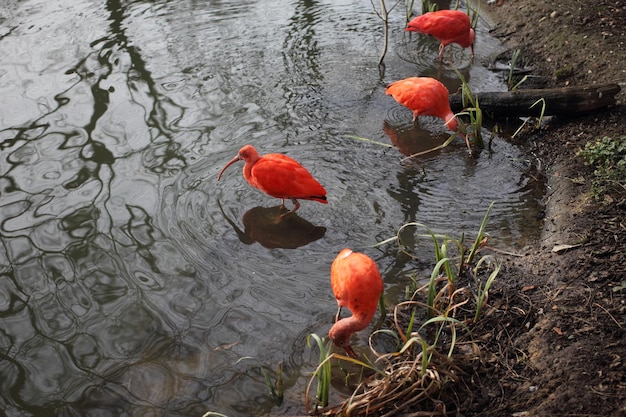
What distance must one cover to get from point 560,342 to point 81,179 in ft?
11.9

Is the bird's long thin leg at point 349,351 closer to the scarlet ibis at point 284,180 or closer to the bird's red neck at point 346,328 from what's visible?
the bird's red neck at point 346,328

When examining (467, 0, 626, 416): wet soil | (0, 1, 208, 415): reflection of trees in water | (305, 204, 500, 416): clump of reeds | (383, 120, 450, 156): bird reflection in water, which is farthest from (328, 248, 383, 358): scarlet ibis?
(383, 120, 450, 156): bird reflection in water

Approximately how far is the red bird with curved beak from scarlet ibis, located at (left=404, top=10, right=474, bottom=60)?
1130mm

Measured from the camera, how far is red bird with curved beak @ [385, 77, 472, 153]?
16.8 ft

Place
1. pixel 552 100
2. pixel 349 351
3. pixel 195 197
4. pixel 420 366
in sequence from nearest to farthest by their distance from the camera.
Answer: pixel 420 366
pixel 349 351
pixel 195 197
pixel 552 100

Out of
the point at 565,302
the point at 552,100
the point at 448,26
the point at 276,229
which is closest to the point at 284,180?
the point at 276,229

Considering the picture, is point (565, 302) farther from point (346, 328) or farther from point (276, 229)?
point (276, 229)

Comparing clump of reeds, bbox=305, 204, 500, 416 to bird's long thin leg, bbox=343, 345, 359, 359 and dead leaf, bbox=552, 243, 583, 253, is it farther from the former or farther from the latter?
dead leaf, bbox=552, 243, 583, 253

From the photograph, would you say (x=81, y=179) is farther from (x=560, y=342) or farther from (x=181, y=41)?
(x=560, y=342)

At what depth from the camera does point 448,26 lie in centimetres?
612

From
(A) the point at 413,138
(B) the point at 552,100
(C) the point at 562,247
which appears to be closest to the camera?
(C) the point at 562,247

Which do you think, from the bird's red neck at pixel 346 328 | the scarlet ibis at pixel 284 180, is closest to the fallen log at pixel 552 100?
the scarlet ibis at pixel 284 180

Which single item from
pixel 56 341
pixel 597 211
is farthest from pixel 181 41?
pixel 597 211

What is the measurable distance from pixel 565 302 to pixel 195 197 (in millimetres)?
2605
